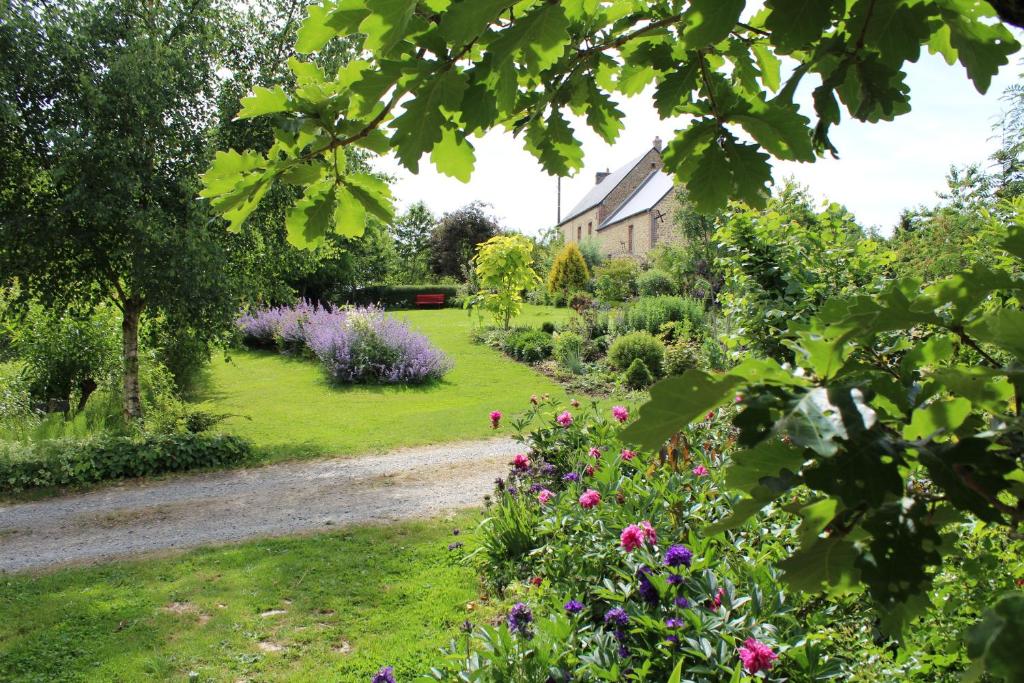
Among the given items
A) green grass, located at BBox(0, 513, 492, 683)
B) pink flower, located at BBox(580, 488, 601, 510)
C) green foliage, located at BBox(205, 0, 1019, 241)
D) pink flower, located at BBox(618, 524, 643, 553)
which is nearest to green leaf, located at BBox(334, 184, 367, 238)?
green foliage, located at BBox(205, 0, 1019, 241)

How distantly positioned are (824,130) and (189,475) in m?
9.09

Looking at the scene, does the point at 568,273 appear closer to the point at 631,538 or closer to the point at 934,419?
the point at 631,538

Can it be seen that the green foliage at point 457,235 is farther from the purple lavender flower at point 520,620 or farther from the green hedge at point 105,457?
the purple lavender flower at point 520,620

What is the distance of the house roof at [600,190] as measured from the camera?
48812 mm

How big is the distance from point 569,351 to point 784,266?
954cm

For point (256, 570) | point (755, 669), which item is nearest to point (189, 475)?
point (256, 570)

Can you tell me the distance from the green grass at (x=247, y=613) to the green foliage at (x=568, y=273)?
84.2ft

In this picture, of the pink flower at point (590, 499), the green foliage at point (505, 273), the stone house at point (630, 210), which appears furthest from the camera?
the stone house at point (630, 210)

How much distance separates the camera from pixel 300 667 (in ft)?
12.5

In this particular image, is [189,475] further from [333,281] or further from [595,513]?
[333,281]

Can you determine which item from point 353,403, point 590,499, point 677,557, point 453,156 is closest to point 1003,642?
point 453,156

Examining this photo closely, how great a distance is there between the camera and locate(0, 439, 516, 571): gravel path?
6141 mm

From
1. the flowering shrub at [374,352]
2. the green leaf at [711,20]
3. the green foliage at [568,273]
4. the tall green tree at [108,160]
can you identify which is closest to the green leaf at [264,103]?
the green leaf at [711,20]

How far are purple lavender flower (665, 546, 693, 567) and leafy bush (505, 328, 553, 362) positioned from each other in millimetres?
13830
